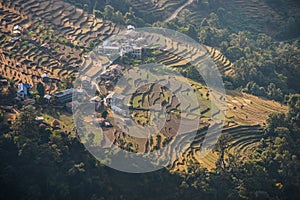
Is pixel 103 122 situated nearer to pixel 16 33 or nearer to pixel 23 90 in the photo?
pixel 23 90

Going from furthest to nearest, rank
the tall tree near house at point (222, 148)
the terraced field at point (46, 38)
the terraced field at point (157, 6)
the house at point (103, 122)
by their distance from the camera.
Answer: the terraced field at point (157, 6), the terraced field at point (46, 38), the house at point (103, 122), the tall tree near house at point (222, 148)

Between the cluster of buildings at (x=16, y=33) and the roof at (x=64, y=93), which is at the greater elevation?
the cluster of buildings at (x=16, y=33)

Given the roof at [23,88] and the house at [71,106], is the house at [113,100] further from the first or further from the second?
the roof at [23,88]

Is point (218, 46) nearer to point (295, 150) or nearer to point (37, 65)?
point (295, 150)

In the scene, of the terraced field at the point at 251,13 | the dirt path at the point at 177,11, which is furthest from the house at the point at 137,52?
the terraced field at the point at 251,13

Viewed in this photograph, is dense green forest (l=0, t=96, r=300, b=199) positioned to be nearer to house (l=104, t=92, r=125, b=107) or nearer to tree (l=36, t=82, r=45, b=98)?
tree (l=36, t=82, r=45, b=98)

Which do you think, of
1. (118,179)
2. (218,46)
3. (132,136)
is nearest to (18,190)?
(118,179)
